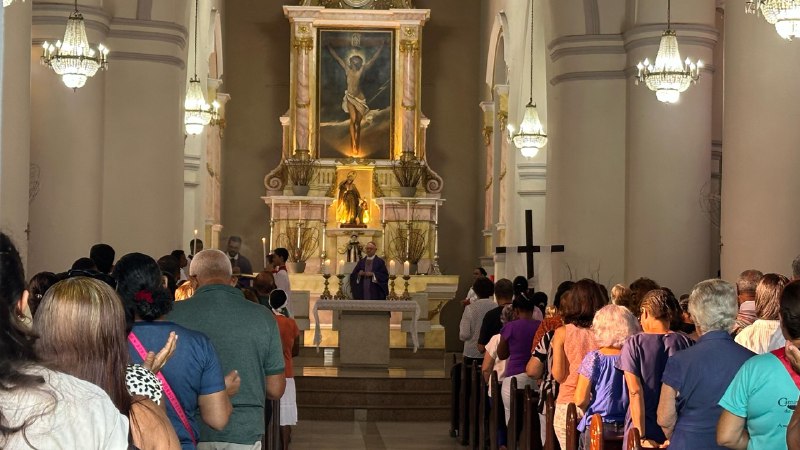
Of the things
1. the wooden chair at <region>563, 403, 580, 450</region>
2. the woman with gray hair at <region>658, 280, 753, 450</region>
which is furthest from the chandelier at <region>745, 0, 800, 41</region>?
the woman with gray hair at <region>658, 280, 753, 450</region>

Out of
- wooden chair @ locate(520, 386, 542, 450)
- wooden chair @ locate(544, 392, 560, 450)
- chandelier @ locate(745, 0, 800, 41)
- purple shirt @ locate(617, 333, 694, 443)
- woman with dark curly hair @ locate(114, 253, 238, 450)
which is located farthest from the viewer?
chandelier @ locate(745, 0, 800, 41)

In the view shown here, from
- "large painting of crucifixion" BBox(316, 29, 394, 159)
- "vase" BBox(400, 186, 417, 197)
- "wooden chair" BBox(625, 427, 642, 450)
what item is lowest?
"wooden chair" BBox(625, 427, 642, 450)

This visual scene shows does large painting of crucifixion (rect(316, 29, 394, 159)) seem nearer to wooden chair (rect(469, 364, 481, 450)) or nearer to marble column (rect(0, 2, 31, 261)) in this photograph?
wooden chair (rect(469, 364, 481, 450))

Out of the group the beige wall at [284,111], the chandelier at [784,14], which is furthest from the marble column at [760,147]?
the beige wall at [284,111]

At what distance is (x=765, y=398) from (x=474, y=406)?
701 cm

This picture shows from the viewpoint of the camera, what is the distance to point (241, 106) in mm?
26844

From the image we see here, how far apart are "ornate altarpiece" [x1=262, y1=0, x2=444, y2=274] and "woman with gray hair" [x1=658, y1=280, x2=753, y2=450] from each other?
1974cm

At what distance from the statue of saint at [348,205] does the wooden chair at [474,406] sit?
14.1 m

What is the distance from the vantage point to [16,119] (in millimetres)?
10531

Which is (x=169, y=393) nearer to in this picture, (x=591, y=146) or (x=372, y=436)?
(x=372, y=436)

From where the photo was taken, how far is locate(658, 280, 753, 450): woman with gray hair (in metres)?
5.13

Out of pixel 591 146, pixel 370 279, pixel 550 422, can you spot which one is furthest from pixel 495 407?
pixel 370 279

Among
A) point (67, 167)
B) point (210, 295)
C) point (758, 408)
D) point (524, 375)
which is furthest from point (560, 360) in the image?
point (67, 167)

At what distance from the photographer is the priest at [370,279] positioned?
1744cm
